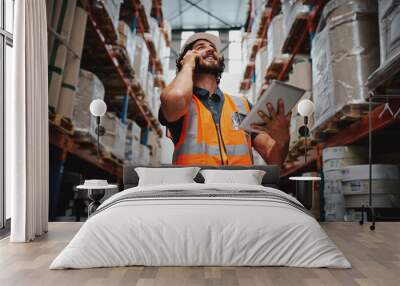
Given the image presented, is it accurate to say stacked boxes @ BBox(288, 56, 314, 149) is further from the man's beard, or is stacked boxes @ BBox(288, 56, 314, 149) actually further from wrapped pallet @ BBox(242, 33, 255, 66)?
the man's beard

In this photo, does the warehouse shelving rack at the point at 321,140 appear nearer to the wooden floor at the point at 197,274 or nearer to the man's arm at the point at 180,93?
the man's arm at the point at 180,93

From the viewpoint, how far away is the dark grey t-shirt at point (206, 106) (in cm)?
504

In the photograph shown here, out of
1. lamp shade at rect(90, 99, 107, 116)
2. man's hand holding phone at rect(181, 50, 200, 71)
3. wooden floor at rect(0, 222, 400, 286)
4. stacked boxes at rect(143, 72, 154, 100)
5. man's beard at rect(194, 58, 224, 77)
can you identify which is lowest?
wooden floor at rect(0, 222, 400, 286)

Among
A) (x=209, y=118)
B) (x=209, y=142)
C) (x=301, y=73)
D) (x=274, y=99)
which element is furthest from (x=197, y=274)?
(x=301, y=73)

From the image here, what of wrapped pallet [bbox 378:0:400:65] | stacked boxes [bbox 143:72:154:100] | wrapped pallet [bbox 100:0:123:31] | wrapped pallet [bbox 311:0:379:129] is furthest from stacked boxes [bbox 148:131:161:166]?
wrapped pallet [bbox 378:0:400:65]

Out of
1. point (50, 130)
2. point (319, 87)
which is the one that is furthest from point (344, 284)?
point (50, 130)

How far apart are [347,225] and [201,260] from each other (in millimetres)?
2632

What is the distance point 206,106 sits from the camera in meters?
5.07

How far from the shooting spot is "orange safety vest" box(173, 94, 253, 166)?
4.93 meters

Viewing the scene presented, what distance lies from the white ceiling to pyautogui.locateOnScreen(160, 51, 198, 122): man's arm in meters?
0.44

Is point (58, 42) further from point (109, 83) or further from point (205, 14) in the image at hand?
point (205, 14)

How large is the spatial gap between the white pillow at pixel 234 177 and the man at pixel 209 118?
419mm

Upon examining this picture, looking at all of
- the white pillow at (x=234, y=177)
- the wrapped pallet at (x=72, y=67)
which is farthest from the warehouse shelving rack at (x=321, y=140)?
the wrapped pallet at (x=72, y=67)

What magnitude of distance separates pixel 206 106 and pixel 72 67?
1.55 meters
